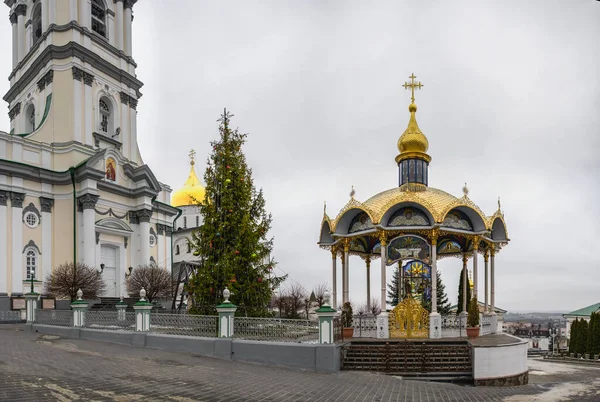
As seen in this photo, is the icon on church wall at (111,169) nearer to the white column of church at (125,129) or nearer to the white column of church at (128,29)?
the white column of church at (125,129)

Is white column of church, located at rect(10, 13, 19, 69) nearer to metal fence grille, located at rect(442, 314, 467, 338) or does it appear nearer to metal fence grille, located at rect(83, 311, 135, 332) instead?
metal fence grille, located at rect(83, 311, 135, 332)

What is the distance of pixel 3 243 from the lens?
27.7m

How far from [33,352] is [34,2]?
→ 32.8 meters

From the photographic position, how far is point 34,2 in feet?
120

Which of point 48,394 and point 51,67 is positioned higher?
point 51,67

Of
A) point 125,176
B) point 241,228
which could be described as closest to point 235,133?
point 241,228

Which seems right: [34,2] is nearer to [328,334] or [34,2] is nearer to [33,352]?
[33,352]

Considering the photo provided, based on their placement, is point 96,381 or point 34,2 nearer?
point 96,381

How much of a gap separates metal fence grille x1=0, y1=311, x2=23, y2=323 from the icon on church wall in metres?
12.4

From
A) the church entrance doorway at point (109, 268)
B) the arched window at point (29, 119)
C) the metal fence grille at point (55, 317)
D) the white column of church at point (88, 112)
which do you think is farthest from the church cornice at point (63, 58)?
the metal fence grille at point (55, 317)

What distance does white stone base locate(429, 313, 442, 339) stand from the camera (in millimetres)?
15703

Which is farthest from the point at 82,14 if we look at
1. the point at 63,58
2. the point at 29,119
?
the point at 29,119

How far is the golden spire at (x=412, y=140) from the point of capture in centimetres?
2039

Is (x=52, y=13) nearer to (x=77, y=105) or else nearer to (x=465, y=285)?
(x=77, y=105)
